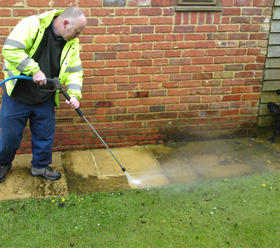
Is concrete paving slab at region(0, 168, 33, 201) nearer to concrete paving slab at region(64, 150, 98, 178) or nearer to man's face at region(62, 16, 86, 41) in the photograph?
concrete paving slab at region(64, 150, 98, 178)

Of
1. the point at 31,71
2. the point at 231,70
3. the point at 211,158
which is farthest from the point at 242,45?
the point at 31,71

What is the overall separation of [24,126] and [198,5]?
8.62 feet

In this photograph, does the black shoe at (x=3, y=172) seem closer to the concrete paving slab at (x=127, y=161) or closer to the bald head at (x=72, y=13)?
the concrete paving slab at (x=127, y=161)

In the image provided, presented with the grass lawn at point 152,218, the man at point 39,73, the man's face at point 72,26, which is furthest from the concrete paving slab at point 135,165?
the man's face at point 72,26

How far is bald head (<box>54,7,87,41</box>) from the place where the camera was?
3.29m

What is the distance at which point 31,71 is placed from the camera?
3.27 meters

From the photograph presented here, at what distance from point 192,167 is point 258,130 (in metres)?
1.53

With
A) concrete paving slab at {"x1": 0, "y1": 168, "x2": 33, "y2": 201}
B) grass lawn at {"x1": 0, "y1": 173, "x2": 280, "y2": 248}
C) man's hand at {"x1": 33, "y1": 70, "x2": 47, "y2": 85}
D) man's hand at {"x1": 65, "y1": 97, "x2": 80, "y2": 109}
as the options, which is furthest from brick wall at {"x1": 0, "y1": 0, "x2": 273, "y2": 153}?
grass lawn at {"x1": 0, "y1": 173, "x2": 280, "y2": 248}

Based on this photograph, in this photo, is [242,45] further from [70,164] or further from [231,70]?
[70,164]

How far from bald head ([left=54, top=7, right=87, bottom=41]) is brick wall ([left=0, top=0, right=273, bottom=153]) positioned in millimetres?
977

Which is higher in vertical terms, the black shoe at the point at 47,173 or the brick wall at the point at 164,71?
the brick wall at the point at 164,71

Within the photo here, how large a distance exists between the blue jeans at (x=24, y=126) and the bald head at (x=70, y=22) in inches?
29.3

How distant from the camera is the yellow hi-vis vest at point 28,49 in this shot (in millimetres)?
3219

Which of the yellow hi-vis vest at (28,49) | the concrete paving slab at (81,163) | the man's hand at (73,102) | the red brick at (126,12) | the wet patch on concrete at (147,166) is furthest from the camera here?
the red brick at (126,12)
